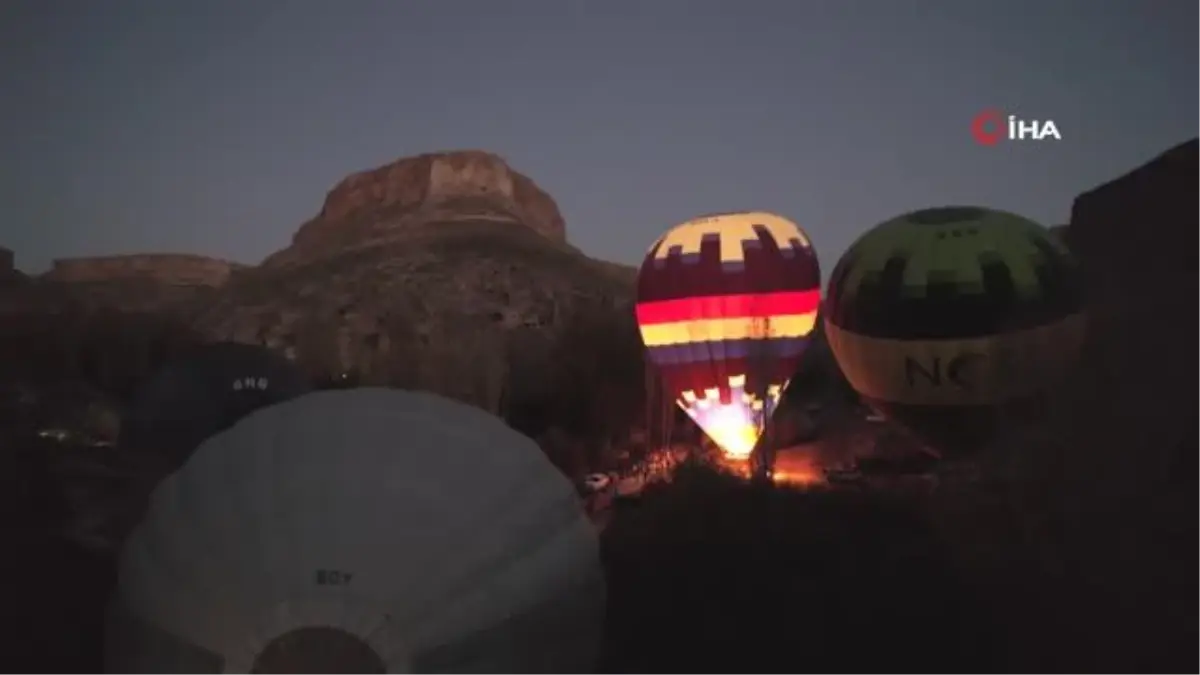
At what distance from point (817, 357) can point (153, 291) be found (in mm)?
51480

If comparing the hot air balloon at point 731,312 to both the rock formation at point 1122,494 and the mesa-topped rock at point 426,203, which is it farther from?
the mesa-topped rock at point 426,203

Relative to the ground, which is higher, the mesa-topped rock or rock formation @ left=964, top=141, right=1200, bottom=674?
the mesa-topped rock

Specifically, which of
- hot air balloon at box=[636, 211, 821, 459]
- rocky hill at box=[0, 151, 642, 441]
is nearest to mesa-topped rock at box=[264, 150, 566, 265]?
rocky hill at box=[0, 151, 642, 441]

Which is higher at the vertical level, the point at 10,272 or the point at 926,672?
the point at 10,272

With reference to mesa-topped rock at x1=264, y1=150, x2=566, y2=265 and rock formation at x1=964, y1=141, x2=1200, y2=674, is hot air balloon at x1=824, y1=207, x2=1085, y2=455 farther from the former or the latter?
mesa-topped rock at x1=264, y1=150, x2=566, y2=265

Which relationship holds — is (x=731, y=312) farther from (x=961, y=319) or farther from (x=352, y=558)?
(x=352, y=558)

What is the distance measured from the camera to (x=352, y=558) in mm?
3701

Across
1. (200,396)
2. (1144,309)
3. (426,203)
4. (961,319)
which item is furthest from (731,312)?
(426,203)

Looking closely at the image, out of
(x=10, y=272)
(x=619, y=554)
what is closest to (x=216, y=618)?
(x=619, y=554)

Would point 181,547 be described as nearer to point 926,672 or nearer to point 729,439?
point 926,672

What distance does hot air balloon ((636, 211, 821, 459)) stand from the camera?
14.3 metres

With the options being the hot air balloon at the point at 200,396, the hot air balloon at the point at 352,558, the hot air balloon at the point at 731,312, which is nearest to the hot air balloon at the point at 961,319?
the hot air balloon at the point at 731,312

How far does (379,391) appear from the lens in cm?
457

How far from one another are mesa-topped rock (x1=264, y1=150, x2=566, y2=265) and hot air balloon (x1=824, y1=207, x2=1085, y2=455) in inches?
2173
